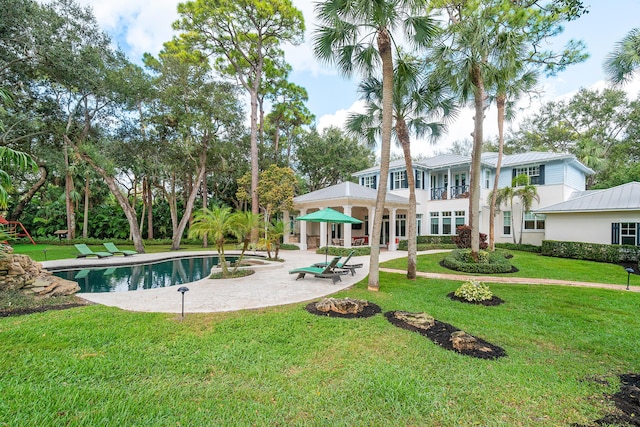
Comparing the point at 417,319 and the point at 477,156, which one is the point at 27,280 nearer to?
the point at 417,319

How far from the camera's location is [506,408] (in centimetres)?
300

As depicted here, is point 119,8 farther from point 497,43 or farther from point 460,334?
point 460,334

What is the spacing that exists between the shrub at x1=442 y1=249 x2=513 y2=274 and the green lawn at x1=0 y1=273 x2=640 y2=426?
214 inches

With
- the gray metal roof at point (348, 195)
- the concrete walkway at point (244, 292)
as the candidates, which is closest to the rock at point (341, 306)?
the concrete walkway at point (244, 292)

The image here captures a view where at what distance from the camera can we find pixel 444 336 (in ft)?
16.0

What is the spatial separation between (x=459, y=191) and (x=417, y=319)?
760 inches

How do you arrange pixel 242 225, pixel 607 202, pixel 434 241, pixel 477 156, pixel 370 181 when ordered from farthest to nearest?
1. pixel 370 181
2. pixel 434 241
3. pixel 607 202
4. pixel 477 156
5. pixel 242 225

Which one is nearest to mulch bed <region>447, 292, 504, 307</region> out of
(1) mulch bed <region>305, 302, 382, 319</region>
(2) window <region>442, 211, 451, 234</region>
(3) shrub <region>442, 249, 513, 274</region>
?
(1) mulch bed <region>305, 302, 382, 319</region>

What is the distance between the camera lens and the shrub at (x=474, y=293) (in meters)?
7.20

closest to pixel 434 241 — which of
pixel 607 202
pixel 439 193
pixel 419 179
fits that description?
pixel 439 193

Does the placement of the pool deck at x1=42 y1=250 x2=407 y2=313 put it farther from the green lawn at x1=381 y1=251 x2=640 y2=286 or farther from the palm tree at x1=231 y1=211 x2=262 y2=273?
the green lawn at x1=381 y1=251 x2=640 y2=286

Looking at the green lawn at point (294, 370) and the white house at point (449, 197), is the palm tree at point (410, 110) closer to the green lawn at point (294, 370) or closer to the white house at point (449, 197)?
the green lawn at point (294, 370)

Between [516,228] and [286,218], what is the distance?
1722 centimetres

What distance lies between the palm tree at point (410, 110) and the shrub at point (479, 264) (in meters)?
3.41
